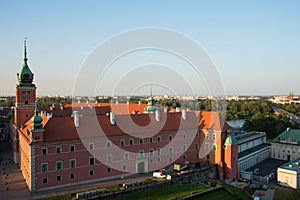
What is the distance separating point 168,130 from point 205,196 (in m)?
10.9

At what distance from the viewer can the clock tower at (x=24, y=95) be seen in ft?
137

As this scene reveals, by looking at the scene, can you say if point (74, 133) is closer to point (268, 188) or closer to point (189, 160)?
point (189, 160)

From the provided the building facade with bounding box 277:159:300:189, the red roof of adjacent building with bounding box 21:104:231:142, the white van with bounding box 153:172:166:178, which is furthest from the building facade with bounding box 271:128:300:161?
the white van with bounding box 153:172:166:178

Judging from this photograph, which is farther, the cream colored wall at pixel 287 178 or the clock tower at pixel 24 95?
the clock tower at pixel 24 95

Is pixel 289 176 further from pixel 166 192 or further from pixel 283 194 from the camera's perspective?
pixel 166 192

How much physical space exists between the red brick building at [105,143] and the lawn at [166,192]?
17.9 ft

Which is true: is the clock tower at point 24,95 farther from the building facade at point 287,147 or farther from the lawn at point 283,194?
the building facade at point 287,147

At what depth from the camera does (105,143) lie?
3338 cm

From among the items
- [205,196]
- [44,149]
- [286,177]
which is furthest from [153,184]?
[286,177]

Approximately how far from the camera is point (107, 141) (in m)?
33.5

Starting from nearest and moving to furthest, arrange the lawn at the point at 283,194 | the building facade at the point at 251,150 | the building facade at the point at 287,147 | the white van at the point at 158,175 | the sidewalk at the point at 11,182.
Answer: the sidewalk at the point at 11,182, the lawn at the point at 283,194, the white van at the point at 158,175, the building facade at the point at 251,150, the building facade at the point at 287,147

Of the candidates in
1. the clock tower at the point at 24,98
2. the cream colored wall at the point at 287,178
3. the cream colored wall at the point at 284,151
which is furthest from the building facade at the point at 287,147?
the clock tower at the point at 24,98

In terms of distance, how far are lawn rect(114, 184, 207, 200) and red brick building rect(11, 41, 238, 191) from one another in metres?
5.44

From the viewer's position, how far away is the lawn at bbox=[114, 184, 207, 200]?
94.9 ft
